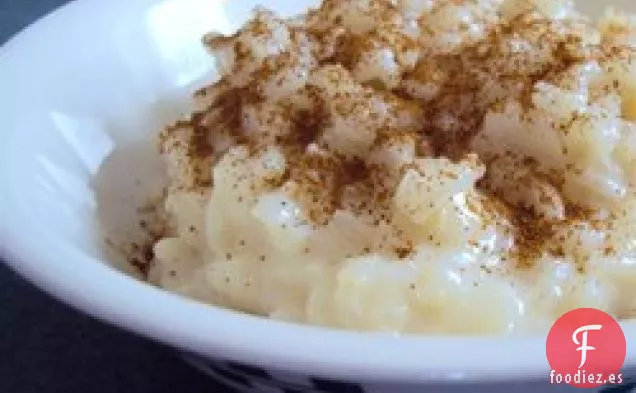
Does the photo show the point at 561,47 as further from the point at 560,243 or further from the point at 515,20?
the point at 560,243

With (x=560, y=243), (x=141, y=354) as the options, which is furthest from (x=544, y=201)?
(x=141, y=354)

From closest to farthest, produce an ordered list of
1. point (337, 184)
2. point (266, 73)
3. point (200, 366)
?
point (200, 366)
point (337, 184)
point (266, 73)

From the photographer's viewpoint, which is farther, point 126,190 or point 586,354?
point 126,190

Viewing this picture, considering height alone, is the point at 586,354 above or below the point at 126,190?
below

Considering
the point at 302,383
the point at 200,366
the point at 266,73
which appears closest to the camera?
the point at 302,383
